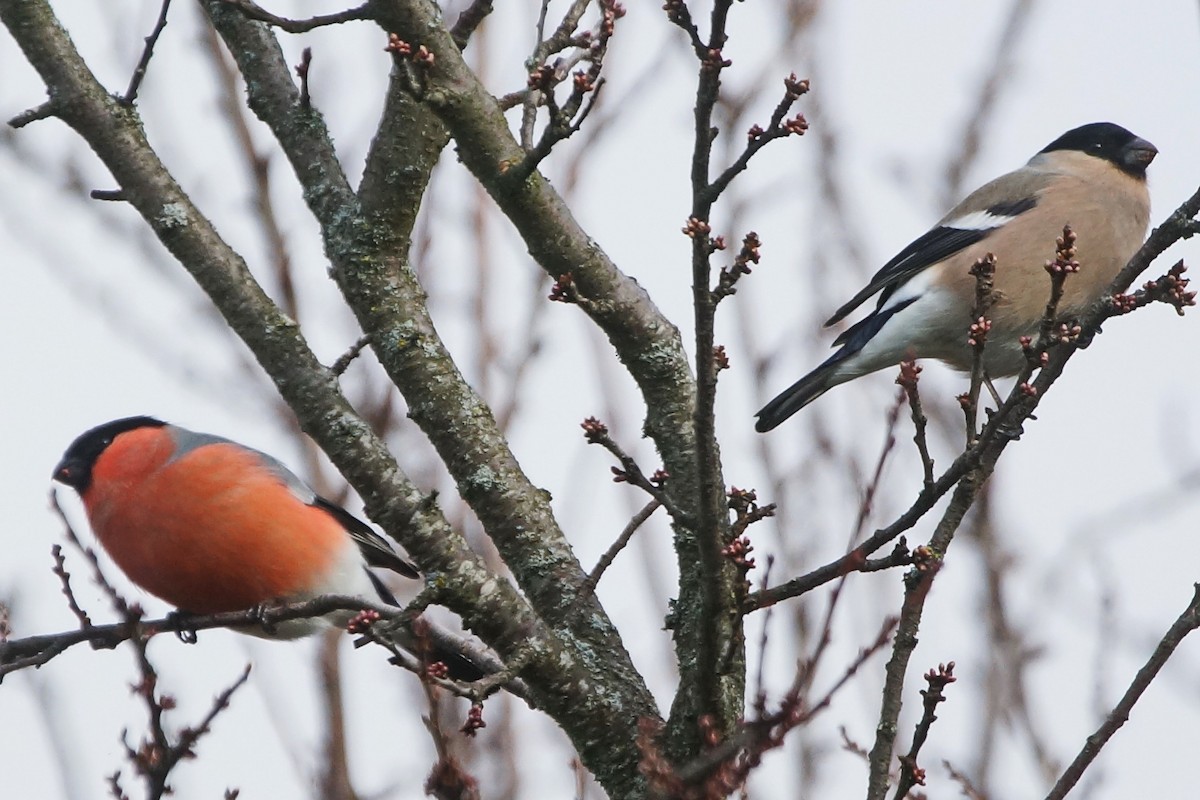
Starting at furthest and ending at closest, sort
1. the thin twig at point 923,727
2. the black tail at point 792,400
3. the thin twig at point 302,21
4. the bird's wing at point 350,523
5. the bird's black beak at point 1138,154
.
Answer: the bird's black beak at point 1138,154
the black tail at point 792,400
the bird's wing at point 350,523
the thin twig at point 302,21
the thin twig at point 923,727

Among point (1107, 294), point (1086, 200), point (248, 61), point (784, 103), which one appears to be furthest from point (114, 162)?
point (1086, 200)

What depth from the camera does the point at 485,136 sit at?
271 centimetres

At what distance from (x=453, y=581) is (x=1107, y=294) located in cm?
146

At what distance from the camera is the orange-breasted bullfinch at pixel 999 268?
16.2 ft

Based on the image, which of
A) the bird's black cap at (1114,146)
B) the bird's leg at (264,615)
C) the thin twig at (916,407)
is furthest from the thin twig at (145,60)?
the bird's black cap at (1114,146)

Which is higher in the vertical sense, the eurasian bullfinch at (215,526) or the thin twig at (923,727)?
the eurasian bullfinch at (215,526)

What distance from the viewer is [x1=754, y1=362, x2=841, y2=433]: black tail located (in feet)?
15.7

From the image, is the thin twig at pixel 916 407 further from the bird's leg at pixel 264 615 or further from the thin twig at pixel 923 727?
the bird's leg at pixel 264 615

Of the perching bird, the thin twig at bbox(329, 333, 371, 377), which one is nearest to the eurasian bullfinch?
the perching bird

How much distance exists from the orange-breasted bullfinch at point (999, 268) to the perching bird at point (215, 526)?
1746mm

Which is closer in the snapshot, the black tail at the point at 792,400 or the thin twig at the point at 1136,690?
the thin twig at the point at 1136,690

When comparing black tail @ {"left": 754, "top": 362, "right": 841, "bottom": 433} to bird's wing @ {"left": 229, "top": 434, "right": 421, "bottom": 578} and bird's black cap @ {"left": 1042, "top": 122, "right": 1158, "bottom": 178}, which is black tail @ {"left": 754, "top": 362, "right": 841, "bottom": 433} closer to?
bird's wing @ {"left": 229, "top": 434, "right": 421, "bottom": 578}

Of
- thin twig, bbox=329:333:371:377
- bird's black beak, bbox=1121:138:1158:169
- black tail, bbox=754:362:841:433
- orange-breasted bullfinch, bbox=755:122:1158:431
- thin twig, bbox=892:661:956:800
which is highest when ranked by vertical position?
bird's black beak, bbox=1121:138:1158:169

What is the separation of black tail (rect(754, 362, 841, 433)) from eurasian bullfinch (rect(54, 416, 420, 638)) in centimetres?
152
